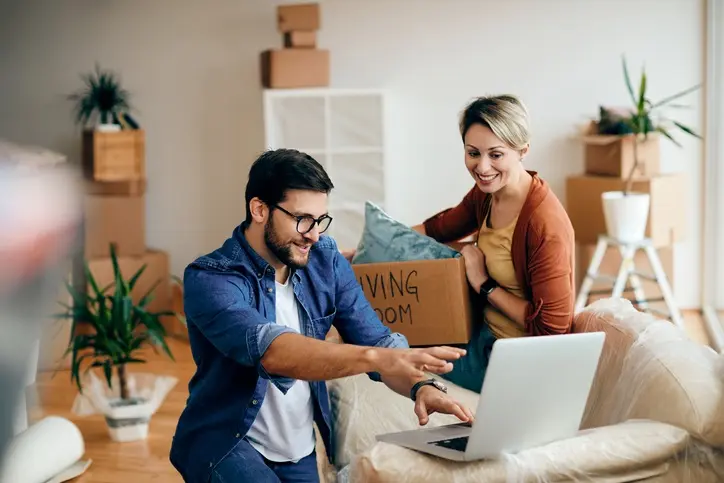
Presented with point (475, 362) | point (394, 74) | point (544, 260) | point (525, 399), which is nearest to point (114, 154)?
point (394, 74)

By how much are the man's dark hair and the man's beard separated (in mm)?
47

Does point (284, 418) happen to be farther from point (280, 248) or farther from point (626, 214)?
point (626, 214)

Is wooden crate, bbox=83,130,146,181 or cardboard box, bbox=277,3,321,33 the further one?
wooden crate, bbox=83,130,146,181

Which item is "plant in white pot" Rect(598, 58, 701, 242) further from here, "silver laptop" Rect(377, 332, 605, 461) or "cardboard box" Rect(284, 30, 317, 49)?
"silver laptop" Rect(377, 332, 605, 461)

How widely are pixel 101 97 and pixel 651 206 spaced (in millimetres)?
3003

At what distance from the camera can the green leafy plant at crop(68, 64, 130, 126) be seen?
5.66 meters

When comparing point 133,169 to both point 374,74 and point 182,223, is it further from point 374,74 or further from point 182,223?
point 374,74

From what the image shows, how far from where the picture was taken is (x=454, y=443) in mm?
1732

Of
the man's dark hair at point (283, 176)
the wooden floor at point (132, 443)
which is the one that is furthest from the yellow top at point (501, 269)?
the wooden floor at point (132, 443)

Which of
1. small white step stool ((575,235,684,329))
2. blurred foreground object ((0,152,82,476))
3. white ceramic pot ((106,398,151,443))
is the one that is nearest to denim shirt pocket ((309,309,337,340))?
blurred foreground object ((0,152,82,476))

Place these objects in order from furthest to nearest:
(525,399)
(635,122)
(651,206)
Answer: (651,206), (635,122), (525,399)

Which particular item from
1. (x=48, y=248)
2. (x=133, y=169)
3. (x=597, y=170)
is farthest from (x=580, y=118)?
Answer: (x=48, y=248)

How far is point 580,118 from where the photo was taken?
5.73 metres

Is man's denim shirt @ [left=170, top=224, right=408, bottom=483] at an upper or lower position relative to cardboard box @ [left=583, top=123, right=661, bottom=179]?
lower
